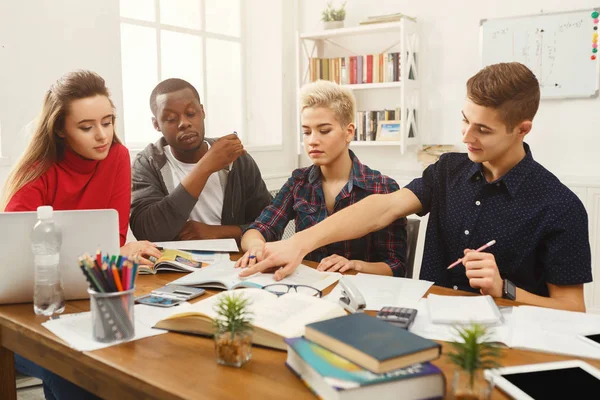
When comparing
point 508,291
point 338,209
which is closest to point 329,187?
point 338,209

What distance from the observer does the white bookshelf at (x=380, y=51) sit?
368 centimetres

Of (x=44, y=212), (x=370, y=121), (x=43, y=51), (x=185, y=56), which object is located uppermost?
(x=185, y=56)

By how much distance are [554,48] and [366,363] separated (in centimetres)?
315

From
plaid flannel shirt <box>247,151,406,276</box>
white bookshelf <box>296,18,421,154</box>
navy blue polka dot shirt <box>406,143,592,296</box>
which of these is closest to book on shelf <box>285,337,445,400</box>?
navy blue polka dot shirt <box>406,143,592,296</box>

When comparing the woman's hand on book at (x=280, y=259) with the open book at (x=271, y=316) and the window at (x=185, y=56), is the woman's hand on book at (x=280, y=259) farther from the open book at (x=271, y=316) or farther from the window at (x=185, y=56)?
the window at (x=185, y=56)

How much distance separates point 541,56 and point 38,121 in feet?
9.41

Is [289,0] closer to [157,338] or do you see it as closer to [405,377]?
[157,338]

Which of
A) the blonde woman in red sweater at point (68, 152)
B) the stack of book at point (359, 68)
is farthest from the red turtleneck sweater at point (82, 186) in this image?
the stack of book at point (359, 68)

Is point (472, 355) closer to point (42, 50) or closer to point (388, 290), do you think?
point (388, 290)

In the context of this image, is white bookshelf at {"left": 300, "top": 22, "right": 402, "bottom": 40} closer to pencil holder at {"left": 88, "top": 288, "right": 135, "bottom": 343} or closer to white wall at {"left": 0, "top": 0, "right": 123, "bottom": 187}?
white wall at {"left": 0, "top": 0, "right": 123, "bottom": 187}

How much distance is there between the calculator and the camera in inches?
42.3

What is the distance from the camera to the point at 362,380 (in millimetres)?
738

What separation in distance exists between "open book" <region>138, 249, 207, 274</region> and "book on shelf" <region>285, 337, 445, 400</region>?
816mm

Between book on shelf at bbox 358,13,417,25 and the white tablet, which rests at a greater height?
book on shelf at bbox 358,13,417,25
